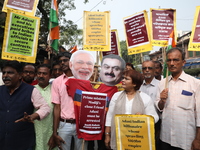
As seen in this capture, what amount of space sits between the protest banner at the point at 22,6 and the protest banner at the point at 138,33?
2112 mm

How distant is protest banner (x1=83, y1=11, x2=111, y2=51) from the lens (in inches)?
169

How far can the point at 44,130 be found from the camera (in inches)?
108

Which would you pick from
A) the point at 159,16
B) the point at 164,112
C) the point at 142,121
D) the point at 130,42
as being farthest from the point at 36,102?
the point at 159,16

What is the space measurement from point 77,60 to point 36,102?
885mm

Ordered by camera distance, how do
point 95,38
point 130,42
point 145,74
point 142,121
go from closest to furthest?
1. point 142,121
2. point 145,74
3. point 95,38
4. point 130,42

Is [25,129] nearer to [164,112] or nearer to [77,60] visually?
[77,60]

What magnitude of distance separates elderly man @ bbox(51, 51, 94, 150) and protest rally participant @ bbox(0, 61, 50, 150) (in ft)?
1.08

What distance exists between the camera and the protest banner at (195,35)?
4.18 meters

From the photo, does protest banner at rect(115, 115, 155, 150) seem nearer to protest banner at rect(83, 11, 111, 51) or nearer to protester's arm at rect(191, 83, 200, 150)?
protester's arm at rect(191, 83, 200, 150)

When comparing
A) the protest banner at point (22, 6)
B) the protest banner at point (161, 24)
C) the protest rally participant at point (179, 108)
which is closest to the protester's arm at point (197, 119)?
the protest rally participant at point (179, 108)

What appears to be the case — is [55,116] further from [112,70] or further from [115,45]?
[115,45]

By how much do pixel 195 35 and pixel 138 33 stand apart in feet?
4.01

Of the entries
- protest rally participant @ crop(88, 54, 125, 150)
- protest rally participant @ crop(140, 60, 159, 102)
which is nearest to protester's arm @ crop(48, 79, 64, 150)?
protest rally participant @ crop(88, 54, 125, 150)

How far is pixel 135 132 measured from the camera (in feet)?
7.72
